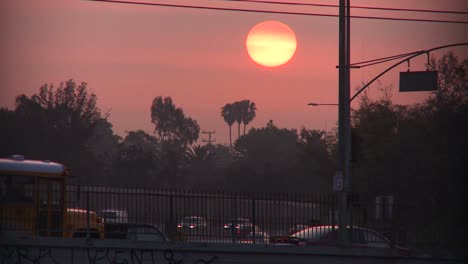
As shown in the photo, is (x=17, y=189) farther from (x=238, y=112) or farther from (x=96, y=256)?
(x=238, y=112)

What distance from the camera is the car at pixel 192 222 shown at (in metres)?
18.8

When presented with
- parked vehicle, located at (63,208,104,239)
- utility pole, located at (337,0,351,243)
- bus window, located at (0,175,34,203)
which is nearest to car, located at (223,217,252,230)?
parked vehicle, located at (63,208,104,239)

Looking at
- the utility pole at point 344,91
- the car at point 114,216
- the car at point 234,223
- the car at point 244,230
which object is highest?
Result: the utility pole at point 344,91

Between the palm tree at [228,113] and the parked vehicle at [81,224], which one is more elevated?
the palm tree at [228,113]

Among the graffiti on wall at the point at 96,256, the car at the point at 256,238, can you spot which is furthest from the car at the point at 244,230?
the graffiti on wall at the point at 96,256

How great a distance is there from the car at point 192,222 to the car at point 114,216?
1262 millimetres

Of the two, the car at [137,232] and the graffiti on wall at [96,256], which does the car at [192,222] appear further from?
the graffiti on wall at [96,256]

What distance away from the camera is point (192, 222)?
61.9 feet

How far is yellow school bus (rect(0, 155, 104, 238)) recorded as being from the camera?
19.3 meters

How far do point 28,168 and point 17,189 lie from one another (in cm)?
146

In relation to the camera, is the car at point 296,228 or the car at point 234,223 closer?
the car at point 234,223

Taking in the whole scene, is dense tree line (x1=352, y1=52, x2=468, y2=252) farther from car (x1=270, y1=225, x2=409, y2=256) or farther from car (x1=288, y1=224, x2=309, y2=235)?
car (x1=288, y1=224, x2=309, y2=235)

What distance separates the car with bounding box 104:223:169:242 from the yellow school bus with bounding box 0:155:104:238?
1.22 feet

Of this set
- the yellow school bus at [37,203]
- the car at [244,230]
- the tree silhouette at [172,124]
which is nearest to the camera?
the car at [244,230]
